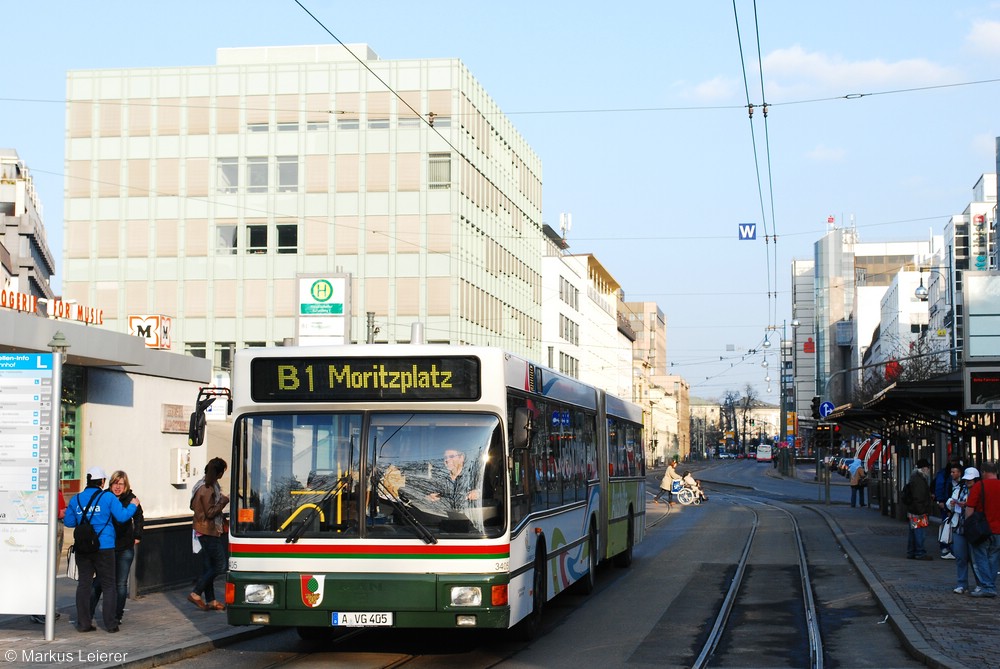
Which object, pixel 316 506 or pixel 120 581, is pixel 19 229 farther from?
pixel 316 506

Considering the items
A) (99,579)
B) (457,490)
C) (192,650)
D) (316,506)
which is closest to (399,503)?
(457,490)

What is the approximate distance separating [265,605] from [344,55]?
181ft

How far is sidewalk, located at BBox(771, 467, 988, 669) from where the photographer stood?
1183cm

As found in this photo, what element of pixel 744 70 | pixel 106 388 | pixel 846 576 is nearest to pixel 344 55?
pixel 106 388

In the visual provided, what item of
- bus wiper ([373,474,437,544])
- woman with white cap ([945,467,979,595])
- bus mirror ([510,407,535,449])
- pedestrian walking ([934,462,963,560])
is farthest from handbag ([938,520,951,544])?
bus wiper ([373,474,437,544])

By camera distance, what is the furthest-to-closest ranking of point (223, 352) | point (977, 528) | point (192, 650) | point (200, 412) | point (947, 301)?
point (947, 301), point (223, 352), point (977, 528), point (192, 650), point (200, 412)

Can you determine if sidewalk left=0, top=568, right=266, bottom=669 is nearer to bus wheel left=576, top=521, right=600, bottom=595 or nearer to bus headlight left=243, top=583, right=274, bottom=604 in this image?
bus headlight left=243, top=583, right=274, bottom=604

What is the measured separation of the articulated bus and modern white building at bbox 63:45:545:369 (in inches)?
1966

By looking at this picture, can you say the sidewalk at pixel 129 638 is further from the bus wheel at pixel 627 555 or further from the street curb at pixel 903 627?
the bus wheel at pixel 627 555

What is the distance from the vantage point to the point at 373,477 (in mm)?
11352

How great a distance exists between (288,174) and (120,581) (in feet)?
167

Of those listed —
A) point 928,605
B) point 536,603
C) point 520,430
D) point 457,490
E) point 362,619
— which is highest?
point 520,430

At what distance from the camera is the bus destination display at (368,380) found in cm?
1163

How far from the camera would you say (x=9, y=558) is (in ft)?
40.8
